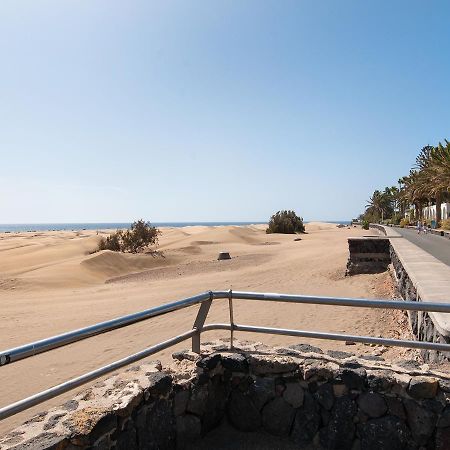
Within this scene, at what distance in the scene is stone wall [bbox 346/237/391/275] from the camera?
1584 centimetres

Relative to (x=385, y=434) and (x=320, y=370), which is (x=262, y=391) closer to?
(x=320, y=370)

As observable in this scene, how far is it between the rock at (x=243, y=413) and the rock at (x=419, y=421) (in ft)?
4.24

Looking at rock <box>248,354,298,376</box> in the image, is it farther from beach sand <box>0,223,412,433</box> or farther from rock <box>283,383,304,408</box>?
beach sand <box>0,223,412,433</box>

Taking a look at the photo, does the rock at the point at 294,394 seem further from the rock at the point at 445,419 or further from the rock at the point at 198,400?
the rock at the point at 445,419

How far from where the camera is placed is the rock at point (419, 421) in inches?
137

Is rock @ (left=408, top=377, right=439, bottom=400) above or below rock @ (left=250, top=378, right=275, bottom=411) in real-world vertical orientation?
above

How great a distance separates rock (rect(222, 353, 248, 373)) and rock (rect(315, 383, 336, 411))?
0.68 metres

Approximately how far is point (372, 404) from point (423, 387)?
431 millimetres

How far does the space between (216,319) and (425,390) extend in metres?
7.64

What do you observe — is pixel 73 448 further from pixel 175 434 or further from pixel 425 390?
pixel 425 390

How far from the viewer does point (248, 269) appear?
21.0m

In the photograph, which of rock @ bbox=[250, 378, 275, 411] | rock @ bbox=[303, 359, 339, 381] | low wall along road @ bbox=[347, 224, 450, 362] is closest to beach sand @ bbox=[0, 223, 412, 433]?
low wall along road @ bbox=[347, 224, 450, 362]

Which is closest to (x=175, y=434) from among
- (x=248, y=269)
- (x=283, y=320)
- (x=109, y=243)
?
(x=283, y=320)

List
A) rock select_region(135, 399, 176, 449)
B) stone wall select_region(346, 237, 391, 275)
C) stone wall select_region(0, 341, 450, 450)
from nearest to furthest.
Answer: stone wall select_region(0, 341, 450, 450)
rock select_region(135, 399, 176, 449)
stone wall select_region(346, 237, 391, 275)
